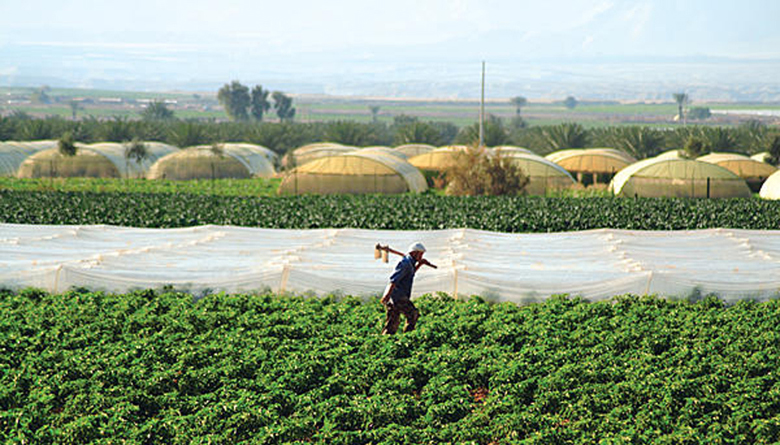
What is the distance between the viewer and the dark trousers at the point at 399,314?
38.0ft

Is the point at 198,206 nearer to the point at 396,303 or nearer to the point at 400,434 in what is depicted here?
the point at 396,303

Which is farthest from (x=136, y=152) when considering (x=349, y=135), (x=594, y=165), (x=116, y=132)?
(x=349, y=135)

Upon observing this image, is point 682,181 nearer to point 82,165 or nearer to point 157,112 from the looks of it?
point 82,165

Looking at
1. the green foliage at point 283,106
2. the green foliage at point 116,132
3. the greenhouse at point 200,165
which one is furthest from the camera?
the green foliage at point 283,106

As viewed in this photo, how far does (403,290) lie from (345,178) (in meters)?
24.4

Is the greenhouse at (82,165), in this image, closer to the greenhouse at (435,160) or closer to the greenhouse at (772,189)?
the greenhouse at (435,160)

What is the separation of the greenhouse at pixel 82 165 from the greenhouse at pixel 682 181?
2660 cm

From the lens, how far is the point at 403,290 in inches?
450

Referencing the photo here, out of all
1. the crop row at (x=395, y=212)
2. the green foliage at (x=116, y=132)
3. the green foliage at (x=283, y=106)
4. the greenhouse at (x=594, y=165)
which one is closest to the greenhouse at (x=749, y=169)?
the greenhouse at (x=594, y=165)

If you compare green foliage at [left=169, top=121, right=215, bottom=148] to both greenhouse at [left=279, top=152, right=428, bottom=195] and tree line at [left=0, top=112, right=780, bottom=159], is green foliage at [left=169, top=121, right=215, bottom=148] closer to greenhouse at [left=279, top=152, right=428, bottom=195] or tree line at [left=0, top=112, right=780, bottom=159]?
tree line at [left=0, top=112, right=780, bottom=159]

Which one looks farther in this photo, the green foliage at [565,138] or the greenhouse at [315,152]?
the green foliage at [565,138]

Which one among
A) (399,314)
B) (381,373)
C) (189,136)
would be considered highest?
(189,136)

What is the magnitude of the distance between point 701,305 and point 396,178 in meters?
22.5

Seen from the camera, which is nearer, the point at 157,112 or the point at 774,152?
the point at 774,152
